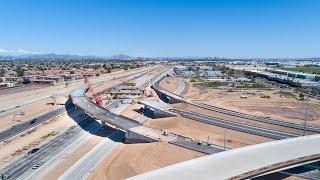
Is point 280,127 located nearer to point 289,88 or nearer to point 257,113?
point 257,113

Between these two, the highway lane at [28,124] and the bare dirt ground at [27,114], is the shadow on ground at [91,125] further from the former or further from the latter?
the bare dirt ground at [27,114]

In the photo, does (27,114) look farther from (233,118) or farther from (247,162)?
(247,162)

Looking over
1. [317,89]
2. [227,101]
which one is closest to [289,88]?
[317,89]

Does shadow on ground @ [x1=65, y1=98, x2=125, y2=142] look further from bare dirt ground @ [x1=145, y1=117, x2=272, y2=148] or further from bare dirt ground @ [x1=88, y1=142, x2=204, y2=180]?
bare dirt ground @ [x1=145, y1=117, x2=272, y2=148]

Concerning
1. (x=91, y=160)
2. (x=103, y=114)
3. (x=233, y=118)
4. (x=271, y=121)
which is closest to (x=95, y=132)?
(x=103, y=114)

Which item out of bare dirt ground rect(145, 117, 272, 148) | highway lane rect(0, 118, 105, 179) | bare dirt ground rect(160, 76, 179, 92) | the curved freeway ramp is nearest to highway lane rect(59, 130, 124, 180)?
highway lane rect(0, 118, 105, 179)

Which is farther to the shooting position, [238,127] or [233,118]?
[233,118]
